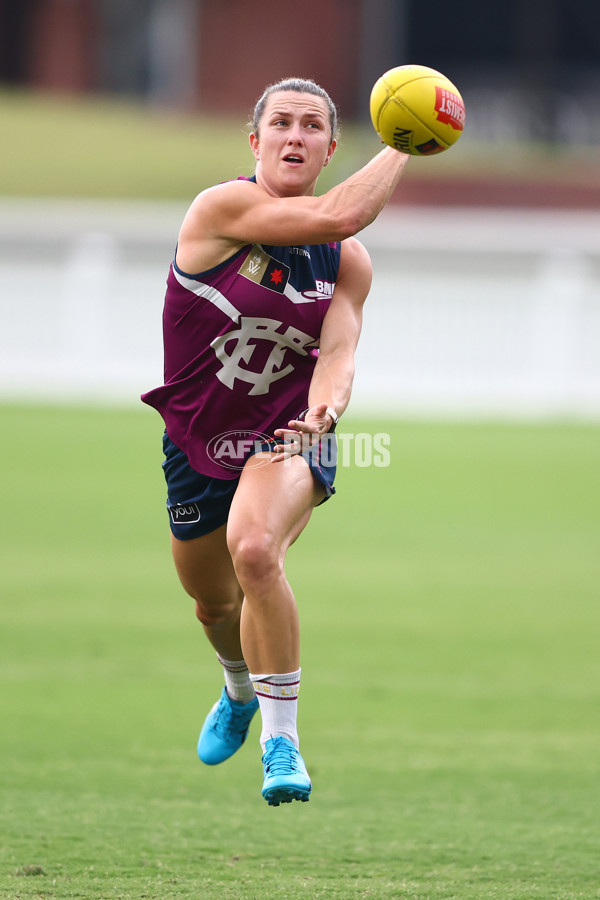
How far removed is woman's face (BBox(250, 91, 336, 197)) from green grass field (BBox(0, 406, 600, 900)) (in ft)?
7.92

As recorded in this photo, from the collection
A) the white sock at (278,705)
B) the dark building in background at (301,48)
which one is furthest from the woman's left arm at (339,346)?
the dark building in background at (301,48)

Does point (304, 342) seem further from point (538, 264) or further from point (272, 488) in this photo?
point (538, 264)

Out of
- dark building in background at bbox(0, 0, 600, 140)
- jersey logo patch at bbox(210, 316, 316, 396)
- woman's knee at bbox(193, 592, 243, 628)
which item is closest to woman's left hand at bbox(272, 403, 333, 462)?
jersey logo patch at bbox(210, 316, 316, 396)

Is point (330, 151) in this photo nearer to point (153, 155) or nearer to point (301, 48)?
point (153, 155)

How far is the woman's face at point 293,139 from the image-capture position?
4.43m

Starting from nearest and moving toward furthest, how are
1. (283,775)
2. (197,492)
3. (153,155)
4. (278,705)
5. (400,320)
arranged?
(283,775) → (278,705) → (197,492) → (400,320) → (153,155)

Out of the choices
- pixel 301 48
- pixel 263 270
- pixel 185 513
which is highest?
pixel 301 48

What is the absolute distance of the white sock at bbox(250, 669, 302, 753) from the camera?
4.36 metres

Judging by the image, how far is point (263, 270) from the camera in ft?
14.8

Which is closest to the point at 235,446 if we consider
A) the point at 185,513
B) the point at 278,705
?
the point at 185,513

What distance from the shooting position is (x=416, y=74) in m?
4.32

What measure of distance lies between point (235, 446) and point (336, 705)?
9.01 ft

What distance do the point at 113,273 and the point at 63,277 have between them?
0.74 metres

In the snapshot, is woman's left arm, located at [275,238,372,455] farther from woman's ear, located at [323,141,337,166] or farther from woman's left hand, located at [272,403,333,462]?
woman's ear, located at [323,141,337,166]
